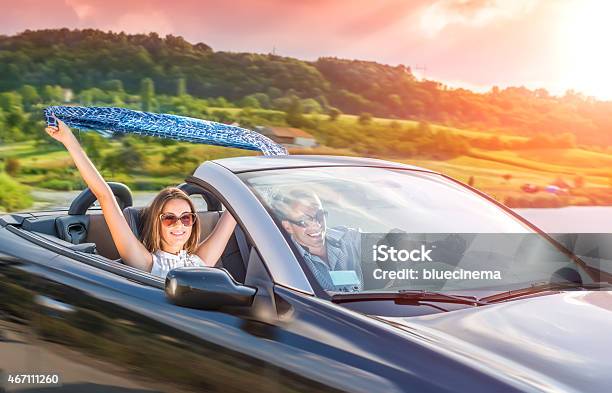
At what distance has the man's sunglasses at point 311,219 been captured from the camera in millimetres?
3129

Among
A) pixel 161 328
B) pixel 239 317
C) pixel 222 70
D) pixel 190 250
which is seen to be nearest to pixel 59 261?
pixel 190 250

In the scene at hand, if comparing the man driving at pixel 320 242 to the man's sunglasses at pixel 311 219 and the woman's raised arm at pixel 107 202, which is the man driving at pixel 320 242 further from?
the woman's raised arm at pixel 107 202

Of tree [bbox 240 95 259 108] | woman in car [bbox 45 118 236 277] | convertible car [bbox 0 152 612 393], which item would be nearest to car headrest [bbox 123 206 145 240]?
woman in car [bbox 45 118 236 277]

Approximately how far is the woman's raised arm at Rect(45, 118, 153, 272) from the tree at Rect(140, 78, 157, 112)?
1343 cm

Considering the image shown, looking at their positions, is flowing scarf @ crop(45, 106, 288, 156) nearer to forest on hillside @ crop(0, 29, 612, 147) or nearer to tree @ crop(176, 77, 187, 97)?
forest on hillside @ crop(0, 29, 612, 147)

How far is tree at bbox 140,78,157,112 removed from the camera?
1733 cm

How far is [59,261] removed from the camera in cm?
345

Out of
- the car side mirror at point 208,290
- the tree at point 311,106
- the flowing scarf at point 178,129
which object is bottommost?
the car side mirror at point 208,290

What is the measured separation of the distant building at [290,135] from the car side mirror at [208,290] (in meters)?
12.7

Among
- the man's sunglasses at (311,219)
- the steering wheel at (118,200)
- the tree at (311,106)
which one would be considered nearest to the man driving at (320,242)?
the man's sunglasses at (311,219)

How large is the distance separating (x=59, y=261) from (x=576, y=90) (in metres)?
12.0

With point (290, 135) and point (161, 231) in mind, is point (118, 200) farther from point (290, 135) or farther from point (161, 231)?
point (290, 135)

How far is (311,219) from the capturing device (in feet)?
10.6

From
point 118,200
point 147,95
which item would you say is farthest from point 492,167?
point 118,200
